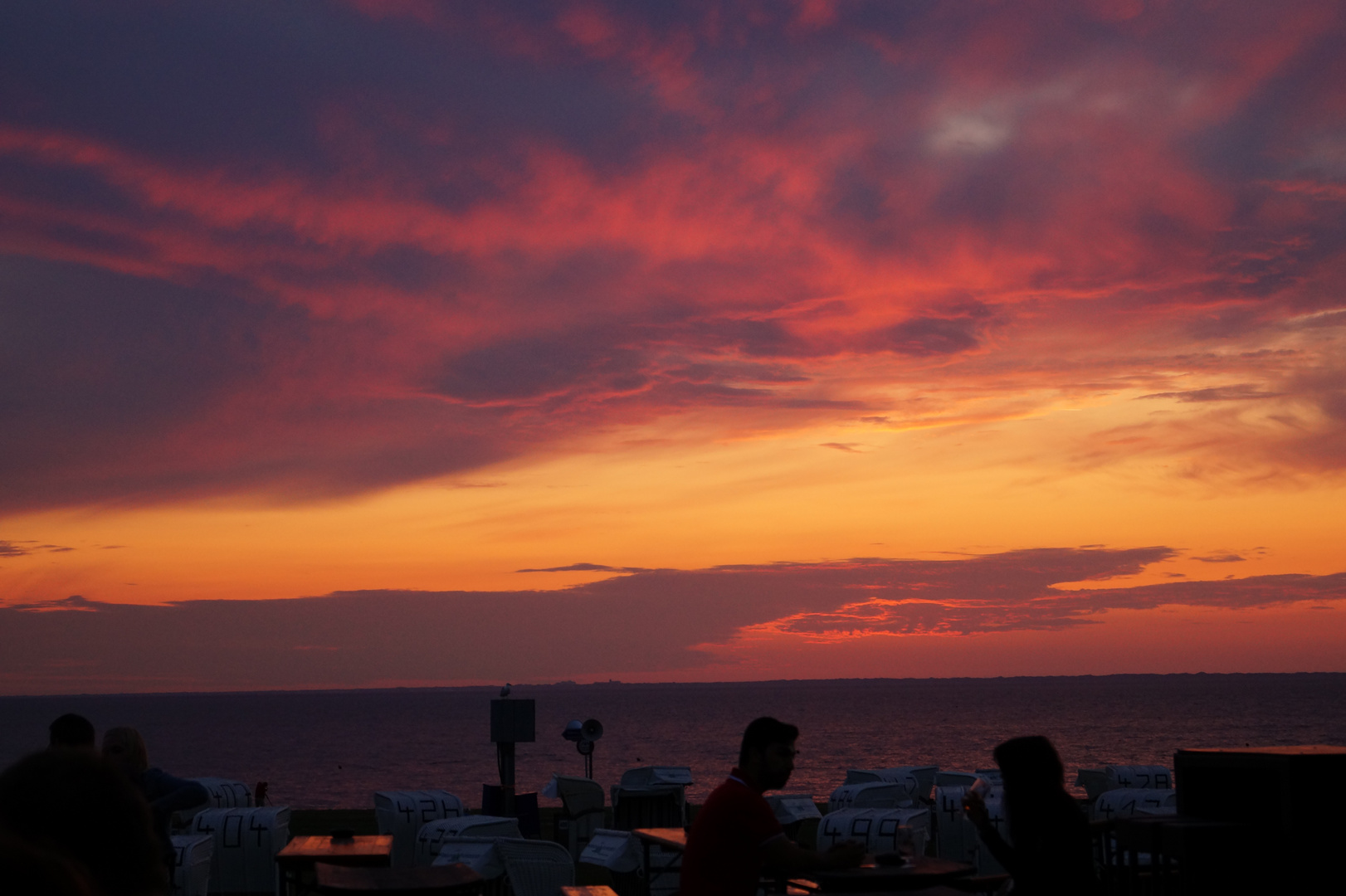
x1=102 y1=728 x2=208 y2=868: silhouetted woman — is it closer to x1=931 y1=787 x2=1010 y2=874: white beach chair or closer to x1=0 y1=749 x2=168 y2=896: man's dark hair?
x1=0 y1=749 x2=168 y2=896: man's dark hair

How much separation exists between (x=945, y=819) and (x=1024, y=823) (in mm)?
8223

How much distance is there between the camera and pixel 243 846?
11250 millimetres

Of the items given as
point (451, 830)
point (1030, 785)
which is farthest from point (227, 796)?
point (1030, 785)

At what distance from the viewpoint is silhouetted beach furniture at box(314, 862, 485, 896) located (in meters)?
5.93

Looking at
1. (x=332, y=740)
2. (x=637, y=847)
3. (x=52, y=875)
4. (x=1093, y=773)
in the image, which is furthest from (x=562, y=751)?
(x=52, y=875)

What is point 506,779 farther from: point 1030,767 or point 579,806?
point 1030,767

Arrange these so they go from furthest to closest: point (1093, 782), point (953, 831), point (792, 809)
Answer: point (1093, 782) → point (953, 831) → point (792, 809)

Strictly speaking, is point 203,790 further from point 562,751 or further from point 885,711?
point 885,711

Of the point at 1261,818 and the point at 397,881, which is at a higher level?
the point at 1261,818

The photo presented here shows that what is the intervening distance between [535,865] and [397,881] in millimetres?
2167

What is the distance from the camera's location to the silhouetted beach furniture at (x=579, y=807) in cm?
1402

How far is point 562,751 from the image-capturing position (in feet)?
327

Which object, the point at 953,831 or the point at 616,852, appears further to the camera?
the point at 953,831

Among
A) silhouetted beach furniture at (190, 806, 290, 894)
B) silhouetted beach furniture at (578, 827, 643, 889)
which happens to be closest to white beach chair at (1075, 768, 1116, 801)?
silhouetted beach furniture at (578, 827, 643, 889)
